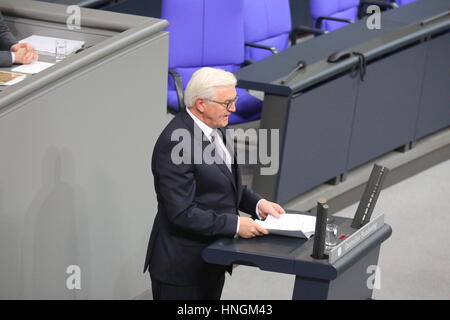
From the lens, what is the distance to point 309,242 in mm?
2961

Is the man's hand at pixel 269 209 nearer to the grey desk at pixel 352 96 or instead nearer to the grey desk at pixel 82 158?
the grey desk at pixel 82 158

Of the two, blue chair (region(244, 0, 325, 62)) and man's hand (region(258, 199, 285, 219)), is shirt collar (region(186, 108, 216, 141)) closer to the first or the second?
man's hand (region(258, 199, 285, 219))

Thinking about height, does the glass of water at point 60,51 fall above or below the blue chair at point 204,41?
above

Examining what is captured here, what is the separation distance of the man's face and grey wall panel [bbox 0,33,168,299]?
2.43ft

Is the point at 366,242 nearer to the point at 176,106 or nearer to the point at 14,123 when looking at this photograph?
the point at 14,123

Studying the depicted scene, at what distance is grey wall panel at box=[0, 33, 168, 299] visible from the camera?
3420 millimetres

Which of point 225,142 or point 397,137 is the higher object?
point 225,142

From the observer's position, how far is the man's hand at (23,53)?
3.85 meters

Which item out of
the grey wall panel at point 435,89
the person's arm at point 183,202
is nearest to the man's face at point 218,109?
the person's arm at point 183,202

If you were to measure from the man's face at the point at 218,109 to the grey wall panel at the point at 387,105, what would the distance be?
7.56ft

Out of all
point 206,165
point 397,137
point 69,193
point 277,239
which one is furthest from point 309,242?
point 397,137

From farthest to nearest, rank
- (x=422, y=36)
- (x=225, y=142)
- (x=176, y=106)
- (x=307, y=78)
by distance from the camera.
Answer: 1. (x=422, y=36)
2. (x=176, y=106)
3. (x=307, y=78)
4. (x=225, y=142)

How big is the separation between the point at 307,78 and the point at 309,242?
73.6 inches

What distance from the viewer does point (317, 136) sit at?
4.95m
